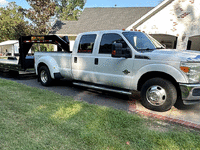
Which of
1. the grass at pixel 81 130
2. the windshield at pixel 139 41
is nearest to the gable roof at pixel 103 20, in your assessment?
the windshield at pixel 139 41

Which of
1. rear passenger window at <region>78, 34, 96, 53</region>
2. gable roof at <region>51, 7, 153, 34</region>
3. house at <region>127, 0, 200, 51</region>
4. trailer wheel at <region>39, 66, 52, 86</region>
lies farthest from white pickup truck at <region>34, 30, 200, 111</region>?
gable roof at <region>51, 7, 153, 34</region>

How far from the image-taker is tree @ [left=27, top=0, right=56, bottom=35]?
2628 cm

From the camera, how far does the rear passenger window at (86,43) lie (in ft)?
17.4

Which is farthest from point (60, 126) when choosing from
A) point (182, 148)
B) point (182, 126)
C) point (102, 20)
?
point (102, 20)

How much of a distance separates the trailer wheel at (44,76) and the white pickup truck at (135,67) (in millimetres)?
384

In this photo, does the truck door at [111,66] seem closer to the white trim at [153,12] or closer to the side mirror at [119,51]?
the side mirror at [119,51]

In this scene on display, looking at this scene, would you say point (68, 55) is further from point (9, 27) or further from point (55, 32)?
point (9, 27)

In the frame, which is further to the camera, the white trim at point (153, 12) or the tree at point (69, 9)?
the tree at point (69, 9)

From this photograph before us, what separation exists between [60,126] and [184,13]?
36.9ft

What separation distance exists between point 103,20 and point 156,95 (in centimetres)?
1729

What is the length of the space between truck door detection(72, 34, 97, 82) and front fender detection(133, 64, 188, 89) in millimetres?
1661

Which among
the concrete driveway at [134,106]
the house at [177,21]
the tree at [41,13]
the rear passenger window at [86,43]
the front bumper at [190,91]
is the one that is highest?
the tree at [41,13]

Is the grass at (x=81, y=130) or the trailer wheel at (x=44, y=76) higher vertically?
the trailer wheel at (x=44, y=76)

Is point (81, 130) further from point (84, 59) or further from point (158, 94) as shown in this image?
point (84, 59)
